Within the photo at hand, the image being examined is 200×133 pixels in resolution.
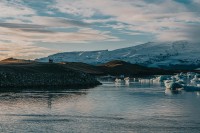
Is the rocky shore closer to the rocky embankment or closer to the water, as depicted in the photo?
the rocky embankment

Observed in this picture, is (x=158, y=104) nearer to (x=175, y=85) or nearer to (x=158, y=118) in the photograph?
(x=158, y=118)

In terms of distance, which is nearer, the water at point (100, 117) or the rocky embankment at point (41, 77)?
the water at point (100, 117)

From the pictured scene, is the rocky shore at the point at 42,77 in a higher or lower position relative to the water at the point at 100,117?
higher

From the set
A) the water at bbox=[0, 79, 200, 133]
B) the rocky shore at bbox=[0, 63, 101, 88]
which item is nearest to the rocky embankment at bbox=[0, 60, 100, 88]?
the rocky shore at bbox=[0, 63, 101, 88]

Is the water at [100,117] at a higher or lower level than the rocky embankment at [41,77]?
lower

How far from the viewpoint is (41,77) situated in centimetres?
11650

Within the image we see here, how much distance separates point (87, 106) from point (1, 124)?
17.3 meters

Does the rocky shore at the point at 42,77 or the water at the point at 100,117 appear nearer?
the water at the point at 100,117

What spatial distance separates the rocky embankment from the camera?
106169mm

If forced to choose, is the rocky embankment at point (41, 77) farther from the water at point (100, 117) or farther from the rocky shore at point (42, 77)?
the water at point (100, 117)

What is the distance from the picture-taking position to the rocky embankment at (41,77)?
10617 cm

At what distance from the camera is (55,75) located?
123 meters

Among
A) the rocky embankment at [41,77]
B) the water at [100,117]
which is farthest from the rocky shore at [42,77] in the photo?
the water at [100,117]

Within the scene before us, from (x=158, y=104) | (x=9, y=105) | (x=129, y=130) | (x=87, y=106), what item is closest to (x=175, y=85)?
(x=158, y=104)
